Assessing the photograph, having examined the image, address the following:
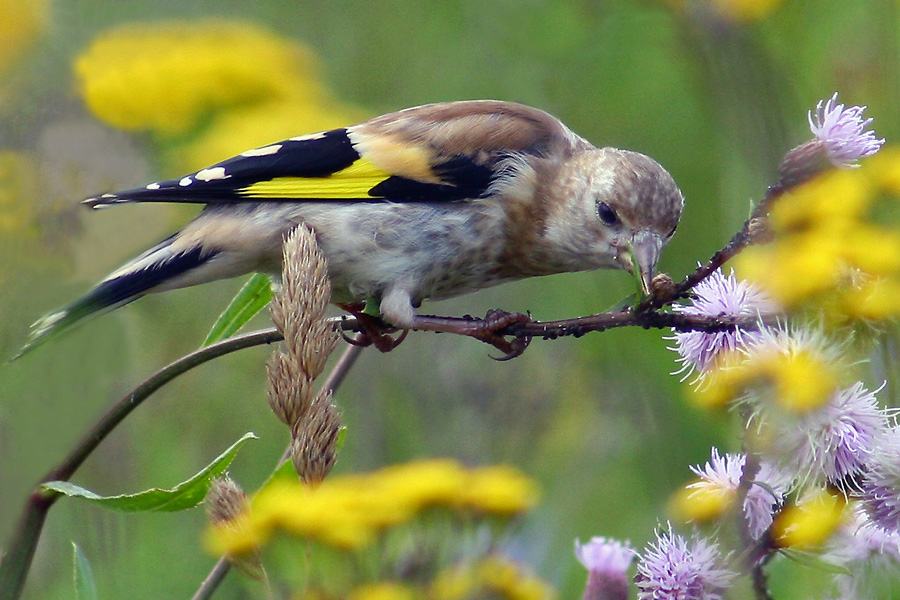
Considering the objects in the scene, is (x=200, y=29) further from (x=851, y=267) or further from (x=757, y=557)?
(x=757, y=557)

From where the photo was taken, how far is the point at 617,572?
1488 mm

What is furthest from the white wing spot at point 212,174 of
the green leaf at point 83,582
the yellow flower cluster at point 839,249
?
the yellow flower cluster at point 839,249

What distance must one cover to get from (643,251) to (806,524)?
1.02 m

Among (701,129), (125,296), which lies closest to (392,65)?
(701,129)

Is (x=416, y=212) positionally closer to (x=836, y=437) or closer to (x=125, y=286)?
(x=125, y=286)

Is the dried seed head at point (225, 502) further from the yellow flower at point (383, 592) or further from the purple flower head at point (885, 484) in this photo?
the purple flower head at point (885, 484)

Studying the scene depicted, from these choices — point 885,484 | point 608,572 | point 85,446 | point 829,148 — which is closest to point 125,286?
point 85,446

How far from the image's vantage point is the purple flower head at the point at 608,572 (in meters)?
1.48

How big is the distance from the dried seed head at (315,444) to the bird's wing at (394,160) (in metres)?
1.10

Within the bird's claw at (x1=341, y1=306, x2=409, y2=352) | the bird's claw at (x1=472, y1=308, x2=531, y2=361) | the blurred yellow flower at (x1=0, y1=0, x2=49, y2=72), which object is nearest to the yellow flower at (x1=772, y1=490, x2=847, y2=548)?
the bird's claw at (x1=472, y1=308, x2=531, y2=361)

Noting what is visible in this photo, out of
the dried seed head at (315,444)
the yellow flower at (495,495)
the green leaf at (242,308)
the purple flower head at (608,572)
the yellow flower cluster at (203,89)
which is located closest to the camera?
the dried seed head at (315,444)

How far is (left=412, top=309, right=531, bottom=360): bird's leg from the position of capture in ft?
6.82

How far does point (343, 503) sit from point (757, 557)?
56 centimetres

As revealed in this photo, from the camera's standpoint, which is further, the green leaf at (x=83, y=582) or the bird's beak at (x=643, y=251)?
the bird's beak at (x=643, y=251)
